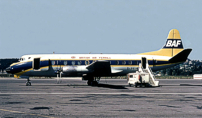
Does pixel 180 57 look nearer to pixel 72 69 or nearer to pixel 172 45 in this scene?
pixel 172 45

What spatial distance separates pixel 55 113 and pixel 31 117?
1420 millimetres

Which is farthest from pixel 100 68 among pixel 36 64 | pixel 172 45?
pixel 172 45

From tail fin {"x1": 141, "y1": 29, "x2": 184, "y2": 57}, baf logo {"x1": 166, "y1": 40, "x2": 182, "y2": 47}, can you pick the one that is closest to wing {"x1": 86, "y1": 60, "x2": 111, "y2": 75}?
tail fin {"x1": 141, "y1": 29, "x2": 184, "y2": 57}

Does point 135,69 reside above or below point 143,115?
above

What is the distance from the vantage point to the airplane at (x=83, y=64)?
34.7 metres

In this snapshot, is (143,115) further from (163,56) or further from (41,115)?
(163,56)

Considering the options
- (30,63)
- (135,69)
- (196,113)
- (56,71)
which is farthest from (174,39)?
(196,113)

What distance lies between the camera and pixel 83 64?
36.2m

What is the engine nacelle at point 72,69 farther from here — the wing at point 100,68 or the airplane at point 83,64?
the wing at point 100,68

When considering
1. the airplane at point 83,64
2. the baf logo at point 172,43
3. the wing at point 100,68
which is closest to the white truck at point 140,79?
the airplane at point 83,64

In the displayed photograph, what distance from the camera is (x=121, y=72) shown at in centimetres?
3694

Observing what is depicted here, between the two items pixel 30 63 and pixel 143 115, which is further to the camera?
pixel 30 63

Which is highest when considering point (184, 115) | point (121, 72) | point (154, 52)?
point (154, 52)

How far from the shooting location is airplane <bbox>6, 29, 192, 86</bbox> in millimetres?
34719
